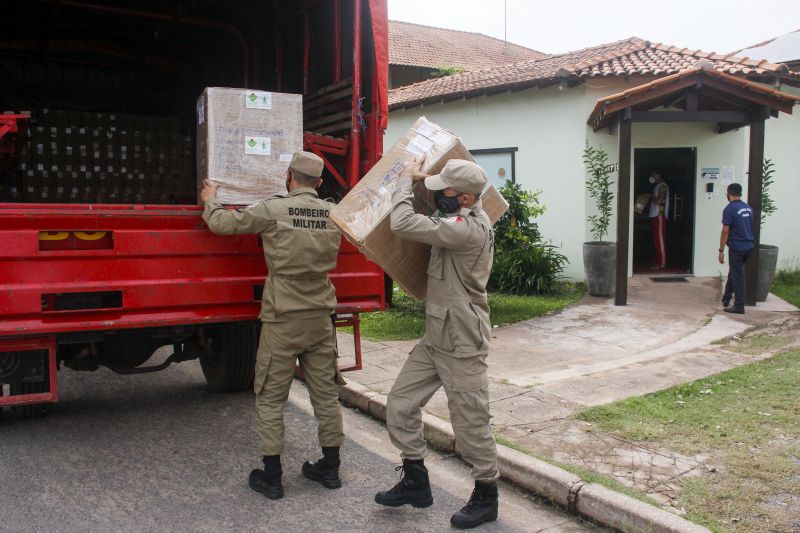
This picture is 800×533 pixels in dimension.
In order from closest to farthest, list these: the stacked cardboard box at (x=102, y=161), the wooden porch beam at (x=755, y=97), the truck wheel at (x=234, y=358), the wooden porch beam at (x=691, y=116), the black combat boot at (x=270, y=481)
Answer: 1. the black combat boot at (x=270, y=481)
2. the truck wheel at (x=234, y=358)
3. the stacked cardboard box at (x=102, y=161)
4. the wooden porch beam at (x=755, y=97)
5. the wooden porch beam at (x=691, y=116)

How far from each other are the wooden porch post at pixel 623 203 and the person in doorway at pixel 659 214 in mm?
3051

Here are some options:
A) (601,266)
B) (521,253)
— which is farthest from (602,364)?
(521,253)

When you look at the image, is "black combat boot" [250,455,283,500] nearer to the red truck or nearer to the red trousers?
the red truck

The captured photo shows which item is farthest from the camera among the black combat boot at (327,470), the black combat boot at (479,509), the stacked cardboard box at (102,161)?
the stacked cardboard box at (102,161)

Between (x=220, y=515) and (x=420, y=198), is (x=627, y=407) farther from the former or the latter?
(x=220, y=515)

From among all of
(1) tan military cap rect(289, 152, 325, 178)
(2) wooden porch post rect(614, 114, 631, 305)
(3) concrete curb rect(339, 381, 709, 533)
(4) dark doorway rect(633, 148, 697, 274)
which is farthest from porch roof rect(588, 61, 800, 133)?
(1) tan military cap rect(289, 152, 325, 178)

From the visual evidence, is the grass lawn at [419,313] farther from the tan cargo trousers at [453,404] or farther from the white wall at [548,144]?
the tan cargo trousers at [453,404]

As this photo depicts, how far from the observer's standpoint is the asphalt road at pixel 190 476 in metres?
3.55

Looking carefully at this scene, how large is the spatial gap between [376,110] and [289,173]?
1.14m

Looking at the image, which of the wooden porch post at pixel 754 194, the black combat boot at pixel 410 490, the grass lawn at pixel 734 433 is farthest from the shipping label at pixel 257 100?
the wooden porch post at pixel 754 194

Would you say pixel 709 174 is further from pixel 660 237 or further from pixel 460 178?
pixel 460 178

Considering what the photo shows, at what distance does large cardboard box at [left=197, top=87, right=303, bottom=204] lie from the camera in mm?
4164

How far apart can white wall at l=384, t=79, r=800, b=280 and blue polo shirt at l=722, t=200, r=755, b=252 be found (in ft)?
8.09

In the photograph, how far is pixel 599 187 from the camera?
10.8 meters
